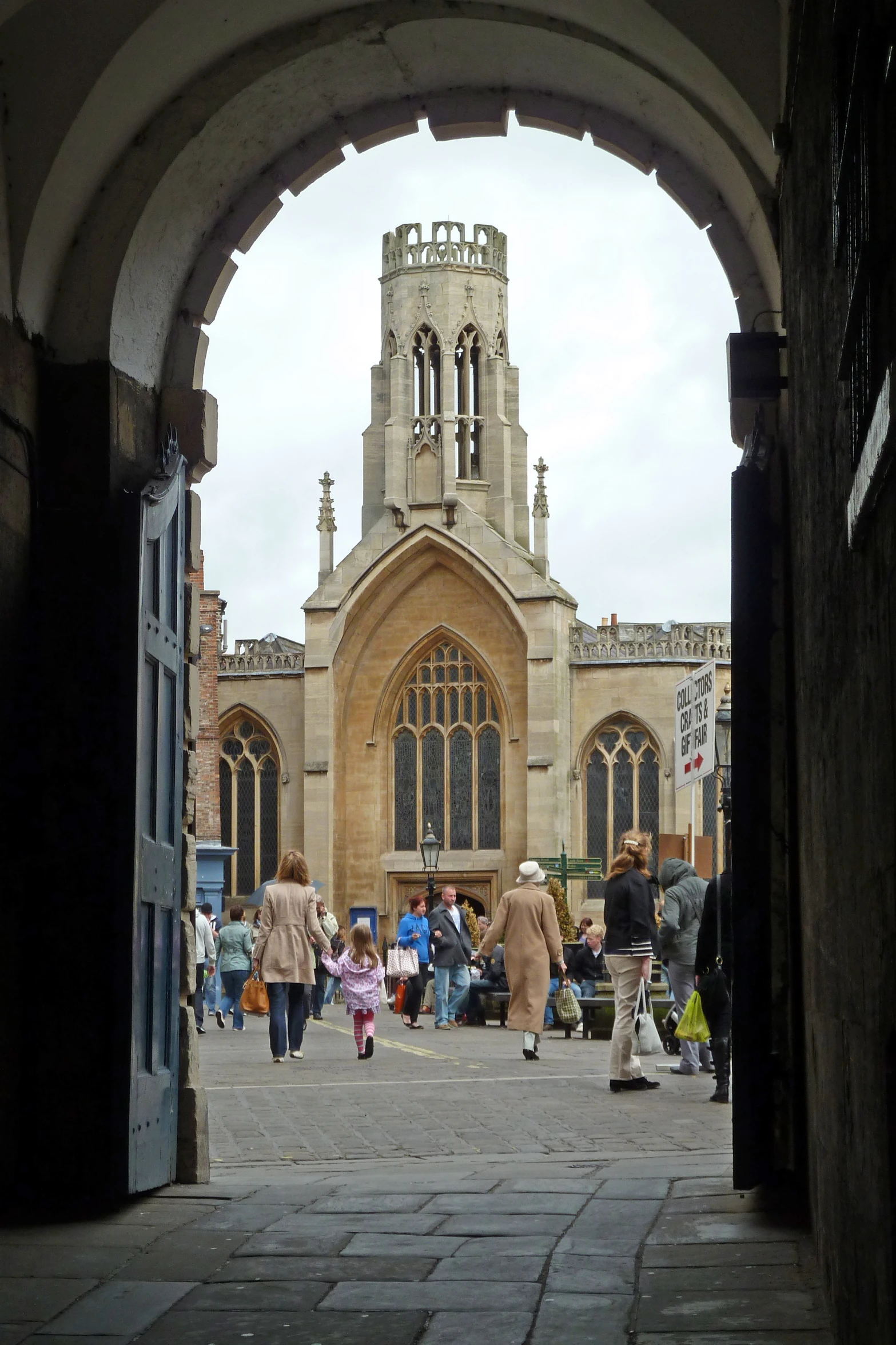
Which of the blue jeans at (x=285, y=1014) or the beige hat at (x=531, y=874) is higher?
the beige hat at (x=531, y=874)

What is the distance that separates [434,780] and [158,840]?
3775 centimetres

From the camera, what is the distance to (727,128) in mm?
6621

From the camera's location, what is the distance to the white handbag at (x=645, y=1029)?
11.5 m

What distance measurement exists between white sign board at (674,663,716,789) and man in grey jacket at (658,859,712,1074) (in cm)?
166

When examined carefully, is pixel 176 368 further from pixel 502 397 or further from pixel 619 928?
pixel 502 397

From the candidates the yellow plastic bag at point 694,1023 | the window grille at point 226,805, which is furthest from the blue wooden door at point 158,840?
the window grille at point 226,805

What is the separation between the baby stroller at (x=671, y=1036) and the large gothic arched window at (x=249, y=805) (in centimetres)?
2975

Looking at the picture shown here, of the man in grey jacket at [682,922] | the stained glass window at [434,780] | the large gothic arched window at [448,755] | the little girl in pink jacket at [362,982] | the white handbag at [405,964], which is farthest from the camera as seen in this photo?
the stained glass window at [434,780]

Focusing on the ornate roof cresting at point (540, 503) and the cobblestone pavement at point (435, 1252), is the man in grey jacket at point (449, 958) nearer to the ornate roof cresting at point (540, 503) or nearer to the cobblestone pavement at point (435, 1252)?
the cobblestone pavement at point (435, 1252)

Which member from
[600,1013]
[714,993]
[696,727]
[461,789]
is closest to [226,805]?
[461,789]

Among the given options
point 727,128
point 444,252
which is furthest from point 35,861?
point 444,252

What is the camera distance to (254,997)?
18812 mm

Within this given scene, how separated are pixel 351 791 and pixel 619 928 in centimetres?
3350

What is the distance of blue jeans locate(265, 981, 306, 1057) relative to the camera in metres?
14.2
